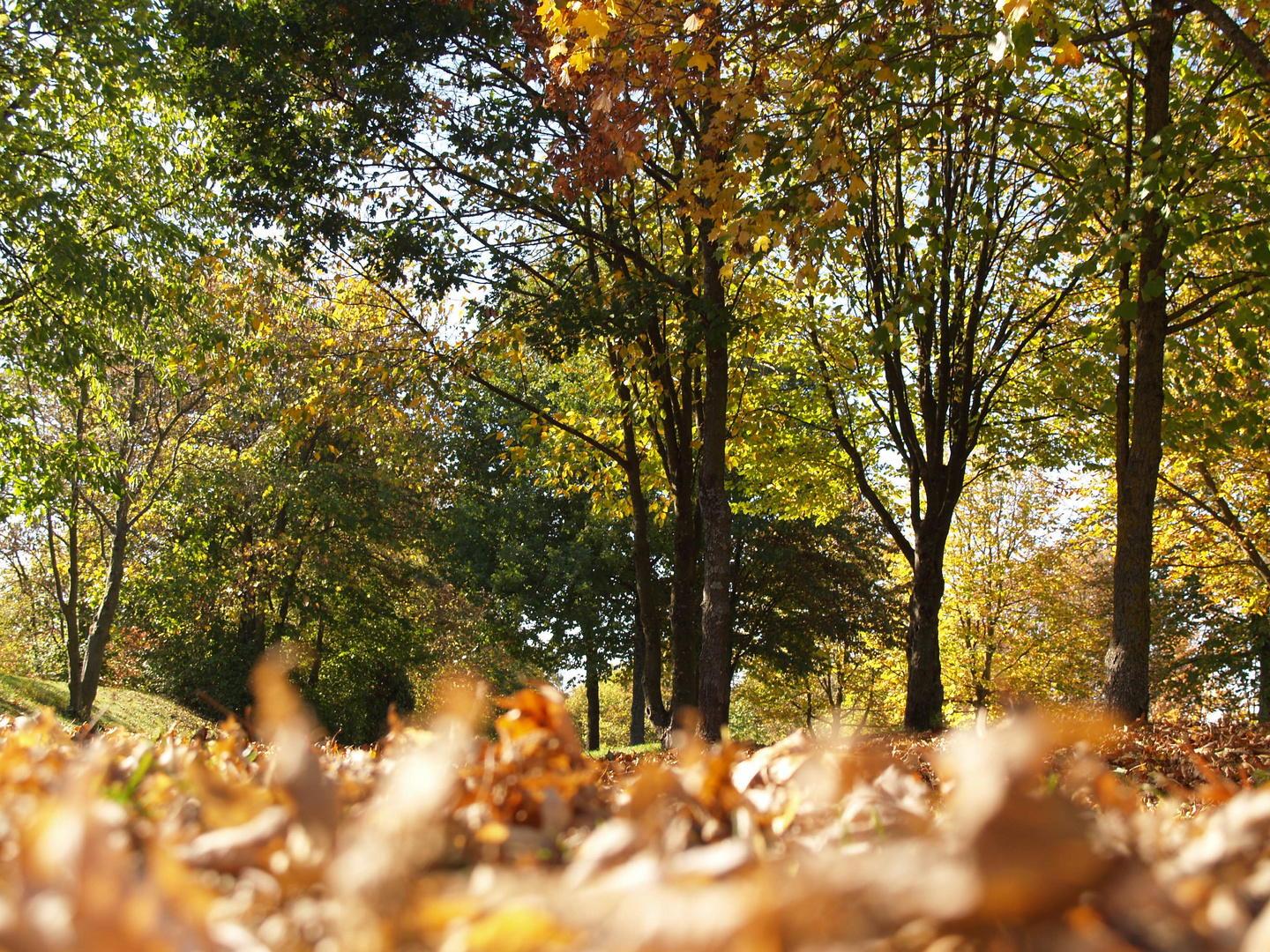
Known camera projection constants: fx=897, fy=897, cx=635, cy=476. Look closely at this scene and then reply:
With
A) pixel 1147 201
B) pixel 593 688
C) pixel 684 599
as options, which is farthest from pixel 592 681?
pixel 1147 201

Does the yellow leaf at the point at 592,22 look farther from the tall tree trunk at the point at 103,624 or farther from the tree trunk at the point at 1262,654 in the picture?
the tree trunk at the point at 1262,654

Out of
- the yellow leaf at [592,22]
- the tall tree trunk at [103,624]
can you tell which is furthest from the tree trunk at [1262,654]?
the tall tree trunk at [103,624]

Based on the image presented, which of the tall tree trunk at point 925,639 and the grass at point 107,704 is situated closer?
the tall tree trunk at point 925,639

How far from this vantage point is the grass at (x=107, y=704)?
1646 centimetres

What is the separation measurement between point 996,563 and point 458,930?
2968 cm

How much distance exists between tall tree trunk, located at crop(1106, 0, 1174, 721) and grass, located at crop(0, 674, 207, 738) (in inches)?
575

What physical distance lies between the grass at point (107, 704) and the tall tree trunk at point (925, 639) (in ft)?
39.9

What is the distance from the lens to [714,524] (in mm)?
9805

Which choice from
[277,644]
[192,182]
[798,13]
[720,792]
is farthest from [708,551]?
[277,644]

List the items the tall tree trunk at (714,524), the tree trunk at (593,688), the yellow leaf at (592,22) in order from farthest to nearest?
the tree trunk at (593,688)
the tall tree trunk at (714,524)
the yellow leaf at (592,22)

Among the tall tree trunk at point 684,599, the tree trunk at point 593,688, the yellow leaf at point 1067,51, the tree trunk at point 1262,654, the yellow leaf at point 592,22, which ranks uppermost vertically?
the yellow leaf at point 592,22

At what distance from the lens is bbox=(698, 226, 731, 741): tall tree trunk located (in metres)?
9.52

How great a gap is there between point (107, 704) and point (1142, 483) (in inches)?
788

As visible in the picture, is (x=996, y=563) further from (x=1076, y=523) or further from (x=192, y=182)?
(x=192, y=182)
